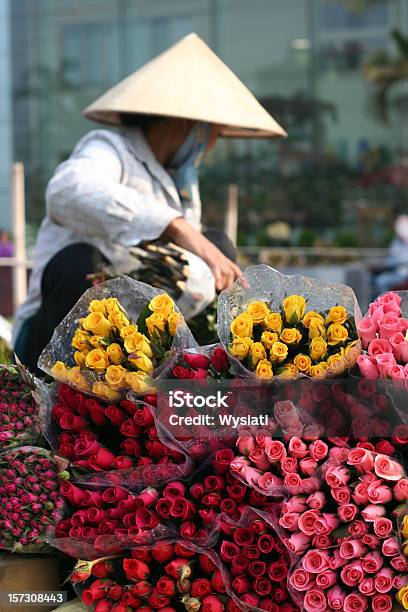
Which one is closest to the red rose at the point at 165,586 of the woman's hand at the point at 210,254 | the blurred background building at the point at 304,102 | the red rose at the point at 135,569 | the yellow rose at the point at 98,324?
the red rose at the point at 135,569

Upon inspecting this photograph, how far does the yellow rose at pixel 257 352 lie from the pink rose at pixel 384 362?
Answer: 0.17m

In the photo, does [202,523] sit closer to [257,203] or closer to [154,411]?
[154,411]

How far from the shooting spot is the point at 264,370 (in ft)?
4.63

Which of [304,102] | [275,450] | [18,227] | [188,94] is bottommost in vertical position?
[304,102]

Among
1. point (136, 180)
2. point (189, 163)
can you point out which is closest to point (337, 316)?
point (136, 180)

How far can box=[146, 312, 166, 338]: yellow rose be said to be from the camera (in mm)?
1516

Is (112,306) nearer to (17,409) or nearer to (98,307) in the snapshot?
(98,307)

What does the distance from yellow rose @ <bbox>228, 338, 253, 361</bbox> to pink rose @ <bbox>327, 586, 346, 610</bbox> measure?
1.21 feet

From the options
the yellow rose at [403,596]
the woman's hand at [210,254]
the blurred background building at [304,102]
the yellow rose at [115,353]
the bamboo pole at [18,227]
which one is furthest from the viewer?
the blurred background building at [304,102]

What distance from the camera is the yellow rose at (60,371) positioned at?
152cm

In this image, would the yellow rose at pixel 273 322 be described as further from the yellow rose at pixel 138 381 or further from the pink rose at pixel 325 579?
the pink rose at pixel 325 579

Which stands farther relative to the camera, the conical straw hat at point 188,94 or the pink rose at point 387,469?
the conical straw hat at point 188,94

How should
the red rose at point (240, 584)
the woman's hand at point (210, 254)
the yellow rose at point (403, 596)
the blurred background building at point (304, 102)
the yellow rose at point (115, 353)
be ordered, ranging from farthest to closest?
the blurred background building at point (304, 102) < the woman's hand at point (210, 254) < the yellow rose at point (115, 353) < the red rose at point (240, 584) < the yellow rose at point (403, 596)

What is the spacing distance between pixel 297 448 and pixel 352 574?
0.19 meters
